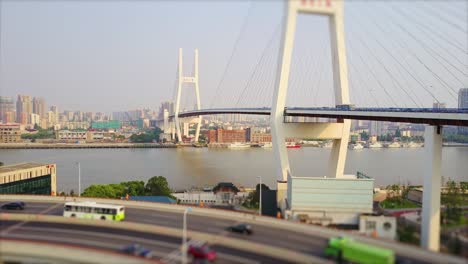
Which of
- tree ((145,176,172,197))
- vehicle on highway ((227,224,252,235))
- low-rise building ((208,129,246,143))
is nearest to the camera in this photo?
vehicle on highway ((227,224,252,235))

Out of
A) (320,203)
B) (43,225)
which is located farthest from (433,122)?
(43,225)

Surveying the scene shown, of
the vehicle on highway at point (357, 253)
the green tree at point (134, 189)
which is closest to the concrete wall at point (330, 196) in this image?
the vehicle on highway at point (357, 253)

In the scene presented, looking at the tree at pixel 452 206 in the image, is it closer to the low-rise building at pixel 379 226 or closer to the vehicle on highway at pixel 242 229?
the low-rise building at pixel 379 226

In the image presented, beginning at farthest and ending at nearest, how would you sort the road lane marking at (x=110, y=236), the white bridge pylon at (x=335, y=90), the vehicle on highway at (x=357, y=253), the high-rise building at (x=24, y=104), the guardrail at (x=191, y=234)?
the high-rise building at (x=24, y=104)
the white bridge pylon at (x=335, y=90)
the road lane marking at (x=110, y=236)
the guardrail at (x=191, y=234)
the vehicle on highway at (x=357, y=253)

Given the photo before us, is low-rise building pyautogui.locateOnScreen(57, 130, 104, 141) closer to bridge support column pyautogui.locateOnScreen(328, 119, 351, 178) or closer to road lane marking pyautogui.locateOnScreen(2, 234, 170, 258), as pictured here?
bridge support column pyautogui.locateOnScreen(328, 119, 351, 178)

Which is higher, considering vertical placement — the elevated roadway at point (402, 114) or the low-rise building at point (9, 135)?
the elevated roadway at point (402, 114)

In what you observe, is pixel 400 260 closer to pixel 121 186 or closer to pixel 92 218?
pixel 92 218

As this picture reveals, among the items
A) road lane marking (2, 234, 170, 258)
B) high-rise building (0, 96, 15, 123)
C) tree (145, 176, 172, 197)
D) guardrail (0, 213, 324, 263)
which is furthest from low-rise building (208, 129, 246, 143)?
high-rise building (0, 96, 15, 123)
